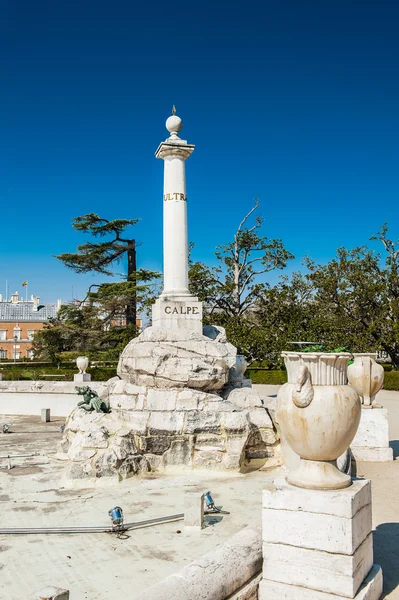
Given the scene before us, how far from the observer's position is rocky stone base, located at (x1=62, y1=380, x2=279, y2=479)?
393 inches

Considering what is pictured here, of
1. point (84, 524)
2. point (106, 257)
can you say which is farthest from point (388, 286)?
point (84, 524)

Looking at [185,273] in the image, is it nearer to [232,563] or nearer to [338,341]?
[232,563]

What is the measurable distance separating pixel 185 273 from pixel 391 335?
19486 mm

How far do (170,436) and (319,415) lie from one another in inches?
264

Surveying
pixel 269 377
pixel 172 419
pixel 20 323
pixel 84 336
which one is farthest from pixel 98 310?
pixel 20 323

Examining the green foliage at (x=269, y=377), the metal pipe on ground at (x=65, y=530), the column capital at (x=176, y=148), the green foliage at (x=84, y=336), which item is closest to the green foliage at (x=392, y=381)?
the green foliage at (x=269, y=377)

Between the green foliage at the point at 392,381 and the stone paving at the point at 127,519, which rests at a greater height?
the green foliage at the point at 392,381

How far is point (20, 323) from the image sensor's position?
72500 mm

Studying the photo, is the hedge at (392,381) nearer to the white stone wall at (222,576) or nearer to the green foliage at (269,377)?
the green foliage at (269,377)

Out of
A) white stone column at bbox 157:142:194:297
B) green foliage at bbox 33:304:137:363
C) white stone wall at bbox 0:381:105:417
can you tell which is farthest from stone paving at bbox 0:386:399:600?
green foliage at bbox 33:304:137:363

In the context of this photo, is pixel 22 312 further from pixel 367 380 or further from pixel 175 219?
pixel 367 380

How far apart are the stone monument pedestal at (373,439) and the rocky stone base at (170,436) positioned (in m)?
1.73

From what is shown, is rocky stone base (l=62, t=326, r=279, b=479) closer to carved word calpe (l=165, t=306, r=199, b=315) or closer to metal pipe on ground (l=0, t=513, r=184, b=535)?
carved word calpe (l=165, t=306, r=199, b=315)

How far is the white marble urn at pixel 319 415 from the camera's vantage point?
4.32 m
